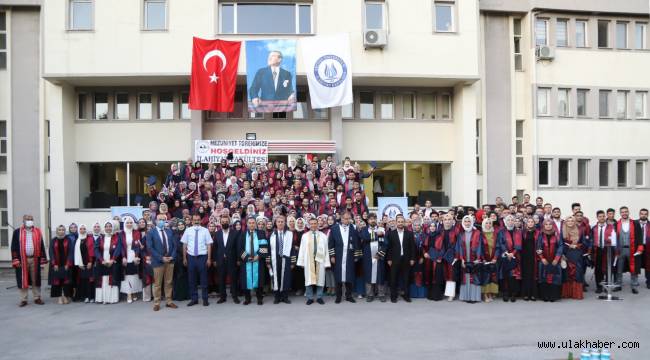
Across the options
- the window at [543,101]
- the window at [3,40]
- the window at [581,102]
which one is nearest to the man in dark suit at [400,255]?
the window at [543,101]

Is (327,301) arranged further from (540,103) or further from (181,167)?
(540,103)

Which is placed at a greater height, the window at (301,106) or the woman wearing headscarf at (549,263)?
the window at (301,106)

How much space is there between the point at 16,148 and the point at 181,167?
8.65 m

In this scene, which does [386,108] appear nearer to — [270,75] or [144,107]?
[270,75]

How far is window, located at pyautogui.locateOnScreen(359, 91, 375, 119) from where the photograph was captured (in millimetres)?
21359

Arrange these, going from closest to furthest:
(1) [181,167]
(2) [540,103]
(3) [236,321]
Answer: (3) [236,321], (1) [181,167], (2) [540,103]

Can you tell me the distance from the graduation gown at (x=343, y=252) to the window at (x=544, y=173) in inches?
515

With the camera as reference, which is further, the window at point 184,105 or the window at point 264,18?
the window at point 184,105

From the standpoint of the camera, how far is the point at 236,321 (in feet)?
33.7

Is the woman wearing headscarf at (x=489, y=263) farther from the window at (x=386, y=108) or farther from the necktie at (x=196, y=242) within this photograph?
the window at (x=386, y=108)

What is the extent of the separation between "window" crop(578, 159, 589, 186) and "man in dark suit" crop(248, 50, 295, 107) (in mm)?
12802

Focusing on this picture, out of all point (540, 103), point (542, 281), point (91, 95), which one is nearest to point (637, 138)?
point (540, 103)

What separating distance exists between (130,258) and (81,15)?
11.2 m

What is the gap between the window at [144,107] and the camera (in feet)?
69.2
